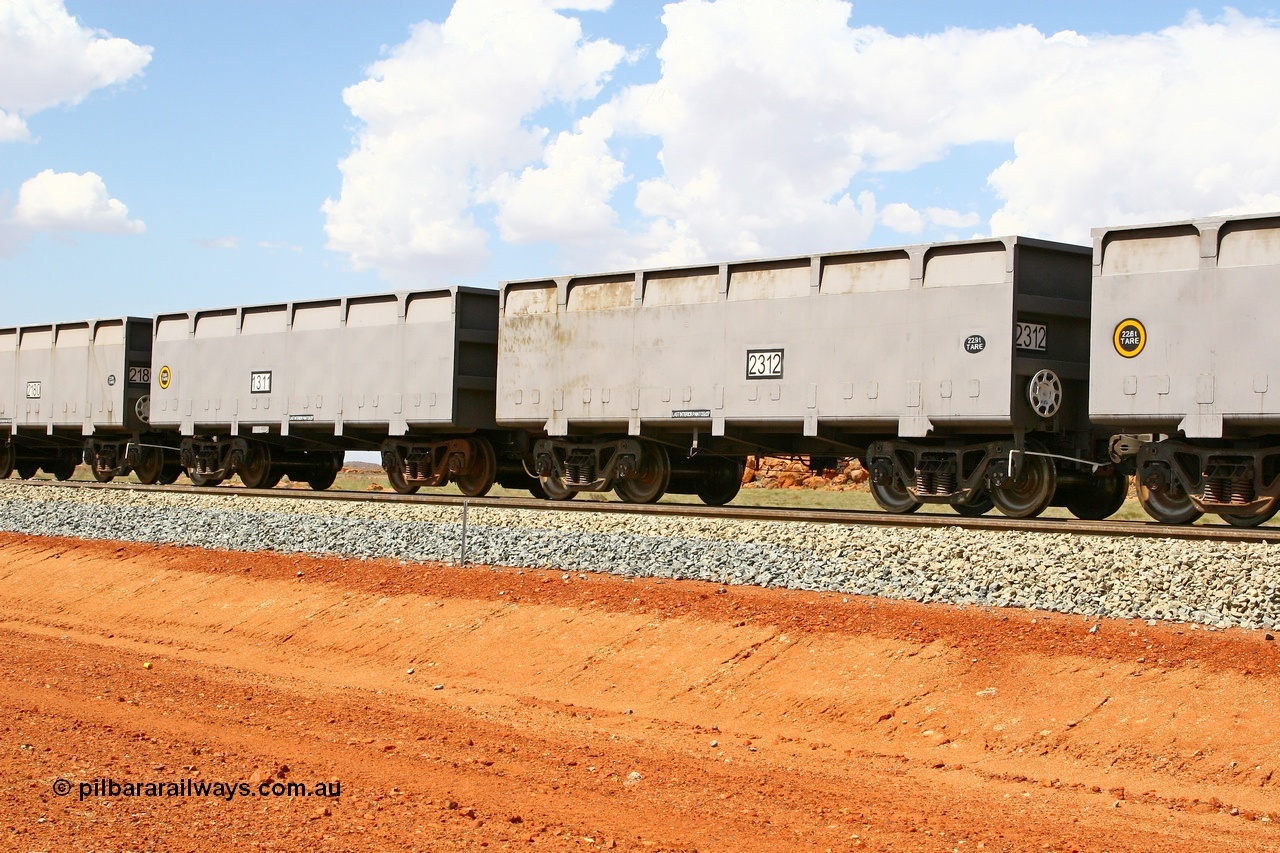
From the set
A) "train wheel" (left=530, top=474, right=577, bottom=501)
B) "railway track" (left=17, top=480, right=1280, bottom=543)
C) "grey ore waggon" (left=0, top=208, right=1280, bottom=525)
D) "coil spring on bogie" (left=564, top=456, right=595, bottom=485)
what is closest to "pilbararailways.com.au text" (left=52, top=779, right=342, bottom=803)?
"railway track" (left=17, top=480, right=1280, bottom=543)

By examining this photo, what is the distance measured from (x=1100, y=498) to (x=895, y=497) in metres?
2.47

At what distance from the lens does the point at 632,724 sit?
8516 millimetres

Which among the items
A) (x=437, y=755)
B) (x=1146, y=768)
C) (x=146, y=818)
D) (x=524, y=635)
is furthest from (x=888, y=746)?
(x=146, y=818)

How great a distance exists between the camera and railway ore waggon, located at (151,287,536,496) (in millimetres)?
18625

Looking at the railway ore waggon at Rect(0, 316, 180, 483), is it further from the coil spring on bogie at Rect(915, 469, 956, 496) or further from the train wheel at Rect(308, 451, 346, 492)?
the coil spring on bogie at Rect(915, 469, 956, 496)

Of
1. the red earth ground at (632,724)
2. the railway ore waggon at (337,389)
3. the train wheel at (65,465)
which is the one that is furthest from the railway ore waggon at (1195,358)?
the train wheel at (65,465)

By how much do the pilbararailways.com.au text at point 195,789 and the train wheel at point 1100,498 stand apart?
10.9m

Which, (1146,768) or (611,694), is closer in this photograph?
(1146,768)

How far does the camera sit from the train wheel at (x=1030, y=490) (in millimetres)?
13641

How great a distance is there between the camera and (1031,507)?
13664 millimetres

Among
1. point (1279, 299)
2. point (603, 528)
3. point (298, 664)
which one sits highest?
point (1279, 299)

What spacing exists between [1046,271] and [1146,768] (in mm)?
7531

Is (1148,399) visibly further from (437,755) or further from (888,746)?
(437,755)

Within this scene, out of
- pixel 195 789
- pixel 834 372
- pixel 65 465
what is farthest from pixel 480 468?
pixel 65 465
